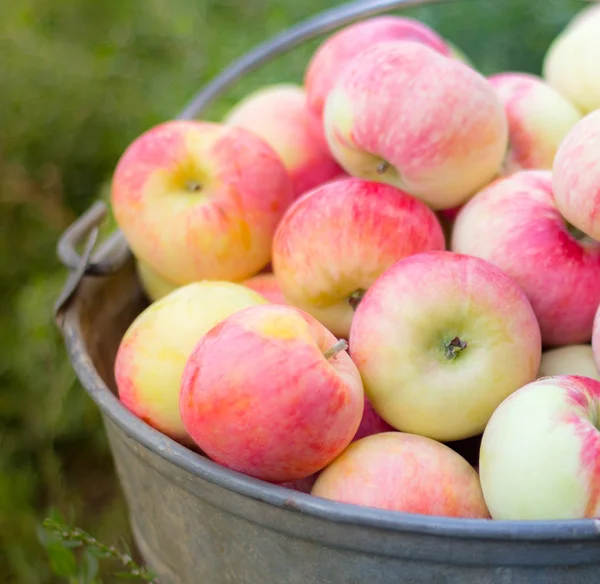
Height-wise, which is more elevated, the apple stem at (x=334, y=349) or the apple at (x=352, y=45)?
the apple at (x=352, y=45)

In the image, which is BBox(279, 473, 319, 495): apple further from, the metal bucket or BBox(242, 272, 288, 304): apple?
BBox(242, 272, 288, 304): apple

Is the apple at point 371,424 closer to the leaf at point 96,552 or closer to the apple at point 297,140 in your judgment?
the leaf at point 96,552

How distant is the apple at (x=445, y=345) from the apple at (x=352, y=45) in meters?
0.42

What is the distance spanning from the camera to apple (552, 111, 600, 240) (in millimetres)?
739

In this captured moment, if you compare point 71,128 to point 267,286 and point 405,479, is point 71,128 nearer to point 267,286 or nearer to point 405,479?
point 267,286

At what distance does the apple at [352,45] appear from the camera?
1.05 metres

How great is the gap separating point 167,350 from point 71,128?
1274mm

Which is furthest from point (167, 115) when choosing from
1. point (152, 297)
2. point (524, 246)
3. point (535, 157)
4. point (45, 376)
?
point (524, 246)

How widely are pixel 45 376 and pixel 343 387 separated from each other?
1054 millimetres

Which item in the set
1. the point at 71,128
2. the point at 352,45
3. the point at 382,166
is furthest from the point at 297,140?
the point at 71,128

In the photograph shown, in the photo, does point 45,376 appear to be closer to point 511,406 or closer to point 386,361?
point 386,361

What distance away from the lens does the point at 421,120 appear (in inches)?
32.2

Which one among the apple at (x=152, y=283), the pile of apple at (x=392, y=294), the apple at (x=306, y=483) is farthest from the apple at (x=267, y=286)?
the apple at (x=306, y=483)

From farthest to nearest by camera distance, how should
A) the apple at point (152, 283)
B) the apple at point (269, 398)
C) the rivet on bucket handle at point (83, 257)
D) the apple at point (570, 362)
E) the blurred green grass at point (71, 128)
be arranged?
1. the blurred green grass at point (71, 128)
2. the apple at point (152, 283)
3. the rivet on bucket handle at point (83, 257)
4. the apple at point (570, 362)
5. the apple at point (269, 398)
